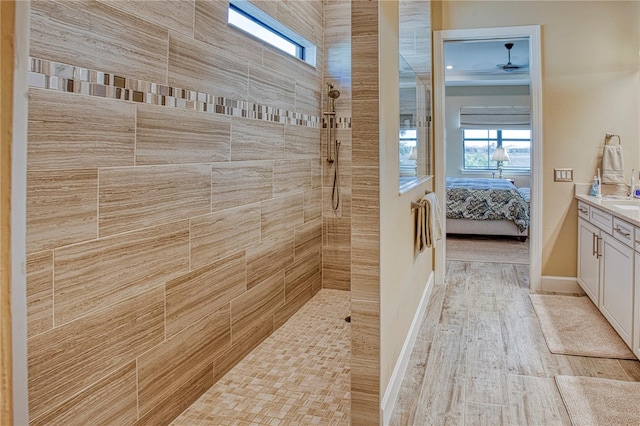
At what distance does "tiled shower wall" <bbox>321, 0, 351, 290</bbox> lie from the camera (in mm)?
4113

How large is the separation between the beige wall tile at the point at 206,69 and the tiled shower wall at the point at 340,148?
1.50 metres

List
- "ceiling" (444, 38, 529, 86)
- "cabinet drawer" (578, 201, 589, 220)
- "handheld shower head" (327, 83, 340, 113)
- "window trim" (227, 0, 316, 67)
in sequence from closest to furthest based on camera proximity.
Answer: "window trim" (227, 0, 316, 67), "cabinet drawer" (578, 201, 589, 220), "handheld shower head" (327, 83, 340, 113), "ceiling" (444, 38, 529, 86)

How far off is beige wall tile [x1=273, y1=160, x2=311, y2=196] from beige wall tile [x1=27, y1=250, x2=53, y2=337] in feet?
6.08

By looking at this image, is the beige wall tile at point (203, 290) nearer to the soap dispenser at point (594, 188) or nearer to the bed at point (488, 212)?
the soap dispenser at point (594, 188)

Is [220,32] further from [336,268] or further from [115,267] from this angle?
[336,268]

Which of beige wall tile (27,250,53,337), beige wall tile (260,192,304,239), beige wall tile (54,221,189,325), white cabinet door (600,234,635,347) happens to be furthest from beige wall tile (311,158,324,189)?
beige wall tile (27,250,53,337)

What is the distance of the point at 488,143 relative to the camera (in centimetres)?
1001

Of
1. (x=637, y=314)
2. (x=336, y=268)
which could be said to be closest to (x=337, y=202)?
(x=336, y=268)

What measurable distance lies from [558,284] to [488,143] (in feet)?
20.8

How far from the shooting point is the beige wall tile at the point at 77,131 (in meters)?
1.46

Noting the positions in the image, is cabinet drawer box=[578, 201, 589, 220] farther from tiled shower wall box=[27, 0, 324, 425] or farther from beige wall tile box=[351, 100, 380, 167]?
beige wall tile box=[351, 100, 380, 167]

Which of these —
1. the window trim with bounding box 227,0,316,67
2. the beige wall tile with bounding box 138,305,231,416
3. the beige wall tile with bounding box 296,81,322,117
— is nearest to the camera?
the beige wall tile with bounding box 138,305,231,416

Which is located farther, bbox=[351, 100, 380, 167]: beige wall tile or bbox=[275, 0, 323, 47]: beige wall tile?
bbox=[275, 0, 323, 47]: beige wall tile

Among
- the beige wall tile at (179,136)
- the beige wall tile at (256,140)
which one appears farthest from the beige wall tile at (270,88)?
the beige wall tile at (179,136)
